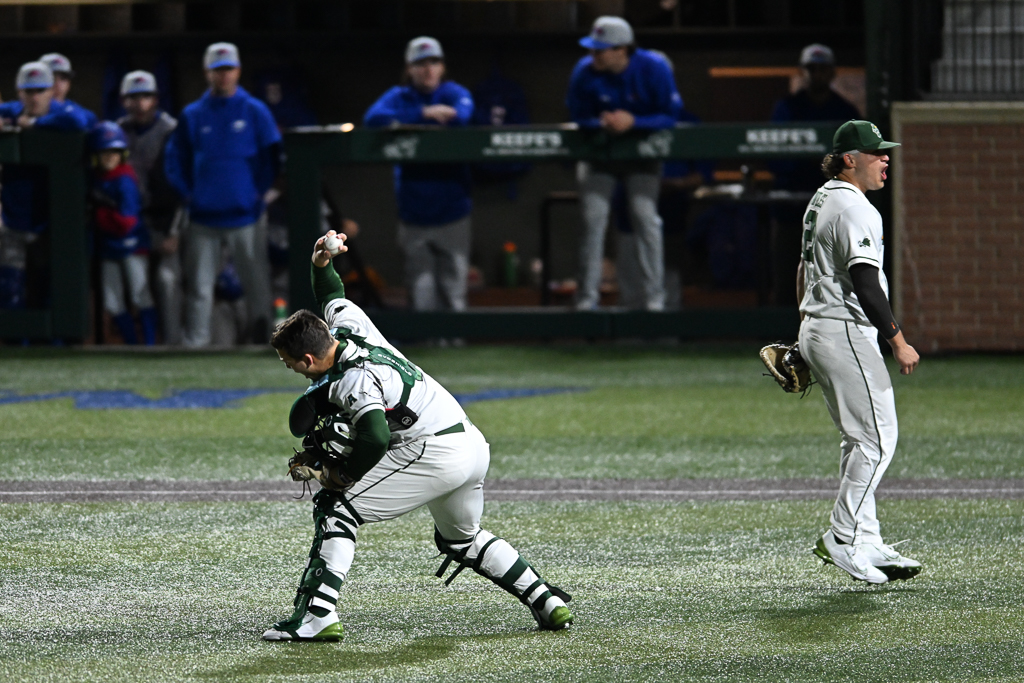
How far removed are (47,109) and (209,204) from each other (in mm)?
1755

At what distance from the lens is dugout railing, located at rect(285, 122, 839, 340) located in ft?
40.8

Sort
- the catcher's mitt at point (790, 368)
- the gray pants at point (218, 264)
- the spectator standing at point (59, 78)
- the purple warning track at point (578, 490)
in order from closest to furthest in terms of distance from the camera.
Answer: the catcher's mitt at point (790, 368)
the purple warning track at point (578, 490)
the gray pants at point (218, 264)
the spectator standing at point (59, 78)

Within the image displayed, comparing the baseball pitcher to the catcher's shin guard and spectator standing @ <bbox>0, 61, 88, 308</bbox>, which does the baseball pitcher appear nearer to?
the catcher's shin guard

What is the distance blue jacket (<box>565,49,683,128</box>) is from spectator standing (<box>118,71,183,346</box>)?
3548 mm

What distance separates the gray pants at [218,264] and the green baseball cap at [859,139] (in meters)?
7.79

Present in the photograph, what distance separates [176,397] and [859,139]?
21.0ft

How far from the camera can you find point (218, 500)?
725 cm

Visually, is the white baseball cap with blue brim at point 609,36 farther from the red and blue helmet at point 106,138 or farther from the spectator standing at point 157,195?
the red and blue helmet at point 106,138

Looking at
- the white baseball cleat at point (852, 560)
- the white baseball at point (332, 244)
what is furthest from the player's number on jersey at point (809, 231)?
the white baseball at point (332, 244)

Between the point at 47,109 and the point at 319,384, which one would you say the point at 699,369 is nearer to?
the point at 47,109

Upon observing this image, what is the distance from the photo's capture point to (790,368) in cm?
568

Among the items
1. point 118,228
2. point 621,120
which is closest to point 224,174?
point 118,228

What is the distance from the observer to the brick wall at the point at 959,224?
12.4 m

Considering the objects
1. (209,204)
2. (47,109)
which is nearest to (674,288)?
(209,204)
